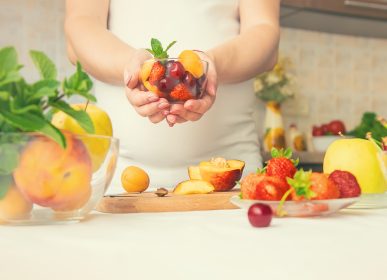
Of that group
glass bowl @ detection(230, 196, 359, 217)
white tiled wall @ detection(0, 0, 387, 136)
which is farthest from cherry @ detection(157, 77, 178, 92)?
white tiled wall @ detection(0, 0, 387, 136)

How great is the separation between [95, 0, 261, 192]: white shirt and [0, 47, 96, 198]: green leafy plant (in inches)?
30.7

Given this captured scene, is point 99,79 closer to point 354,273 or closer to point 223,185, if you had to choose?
point 223,185

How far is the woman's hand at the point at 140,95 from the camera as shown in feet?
3.26

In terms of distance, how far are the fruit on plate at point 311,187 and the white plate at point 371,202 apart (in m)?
0.13

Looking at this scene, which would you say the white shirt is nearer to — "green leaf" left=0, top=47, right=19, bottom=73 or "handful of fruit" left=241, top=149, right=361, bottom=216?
"handful of fruit" left=241, top=149, right=361, bottom=216

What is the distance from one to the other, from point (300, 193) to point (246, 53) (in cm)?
62

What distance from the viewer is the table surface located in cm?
48

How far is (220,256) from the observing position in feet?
1.69

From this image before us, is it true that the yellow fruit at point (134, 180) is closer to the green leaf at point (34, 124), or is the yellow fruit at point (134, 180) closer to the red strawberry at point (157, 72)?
the red strawberry at point (157, 72)

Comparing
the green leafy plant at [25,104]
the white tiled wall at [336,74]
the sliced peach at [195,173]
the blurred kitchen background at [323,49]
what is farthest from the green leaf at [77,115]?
the white tiled wall at [336,74]

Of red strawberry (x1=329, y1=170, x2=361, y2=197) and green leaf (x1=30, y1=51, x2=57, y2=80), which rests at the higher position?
green leaf (x1=30, y1=51, x2=57, y2=80)

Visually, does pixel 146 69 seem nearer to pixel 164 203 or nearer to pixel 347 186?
pixel 164 203

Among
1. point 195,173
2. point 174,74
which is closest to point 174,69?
point 174,74

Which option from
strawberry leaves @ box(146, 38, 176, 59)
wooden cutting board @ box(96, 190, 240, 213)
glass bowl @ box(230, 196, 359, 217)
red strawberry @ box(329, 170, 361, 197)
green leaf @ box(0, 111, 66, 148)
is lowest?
wooden cutting board @ box(96, 190, 240, 213)
